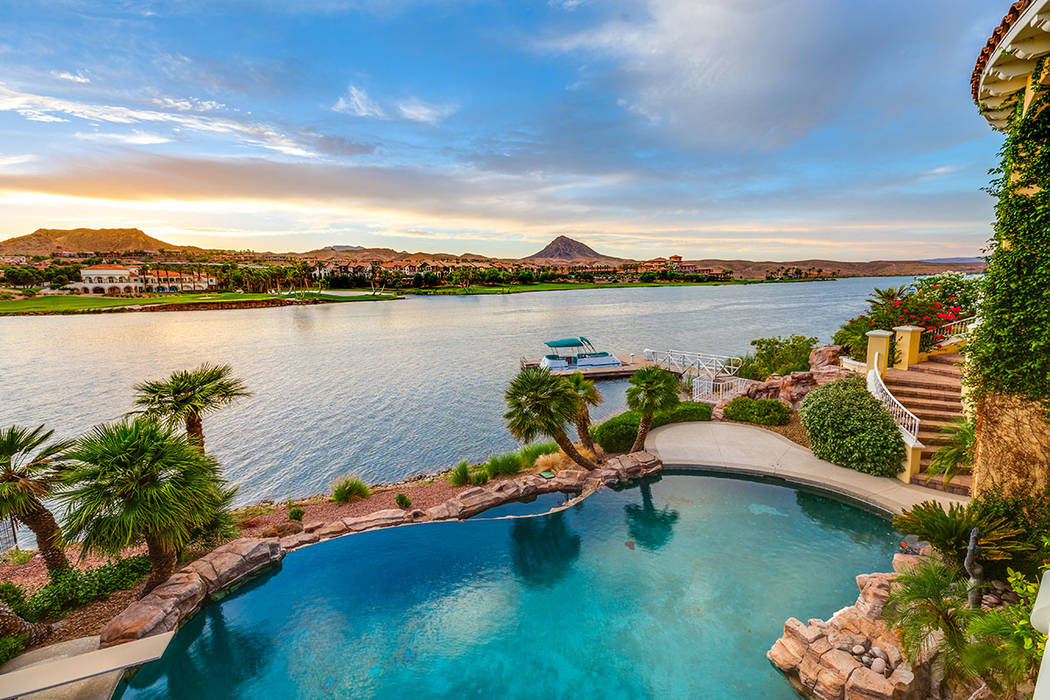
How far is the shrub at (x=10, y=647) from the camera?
6.38 metres

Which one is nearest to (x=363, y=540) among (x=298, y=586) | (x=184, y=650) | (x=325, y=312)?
(x=298, y=586)

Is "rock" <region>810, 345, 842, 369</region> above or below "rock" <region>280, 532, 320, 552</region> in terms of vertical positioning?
above

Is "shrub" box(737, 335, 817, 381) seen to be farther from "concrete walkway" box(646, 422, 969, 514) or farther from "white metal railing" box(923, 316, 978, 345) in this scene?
"concrete walkway" box(646, 422, 969, 514)

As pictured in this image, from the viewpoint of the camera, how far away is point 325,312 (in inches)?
2982

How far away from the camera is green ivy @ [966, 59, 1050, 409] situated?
546cm

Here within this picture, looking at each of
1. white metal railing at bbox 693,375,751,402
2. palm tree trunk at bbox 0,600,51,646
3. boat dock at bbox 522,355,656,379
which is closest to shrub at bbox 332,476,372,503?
palm tree trunk at bbox 0,600,51,646

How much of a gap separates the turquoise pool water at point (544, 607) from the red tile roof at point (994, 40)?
315 inches

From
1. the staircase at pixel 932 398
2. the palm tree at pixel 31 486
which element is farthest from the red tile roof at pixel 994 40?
the palm tree at pixel 31 486

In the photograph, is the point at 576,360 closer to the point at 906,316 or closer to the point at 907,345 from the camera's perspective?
the point at 906,316

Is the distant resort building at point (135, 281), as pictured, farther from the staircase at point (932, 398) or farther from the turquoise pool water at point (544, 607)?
the staircase at point (932, 398)

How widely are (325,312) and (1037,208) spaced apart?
8112 cm

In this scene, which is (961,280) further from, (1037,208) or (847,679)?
(847,679)

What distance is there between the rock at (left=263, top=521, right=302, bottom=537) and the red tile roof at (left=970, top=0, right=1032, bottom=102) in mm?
14555

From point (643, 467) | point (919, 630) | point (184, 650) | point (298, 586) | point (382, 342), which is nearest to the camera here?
point (919, 630)
